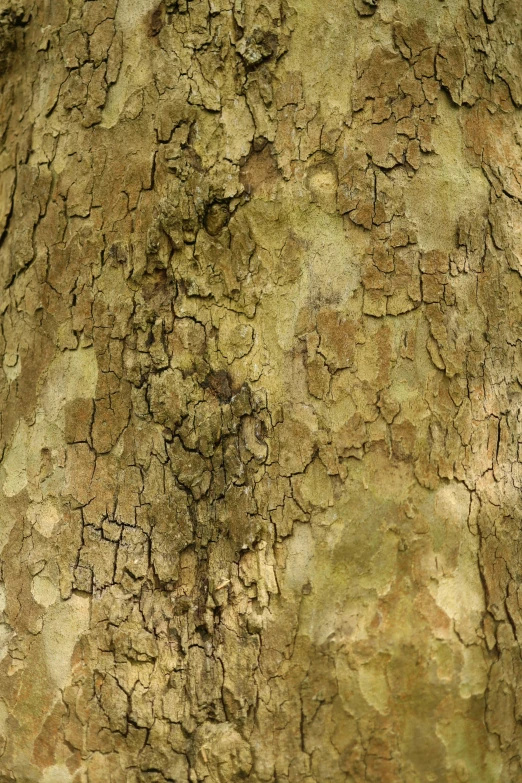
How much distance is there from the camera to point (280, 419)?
1490mm

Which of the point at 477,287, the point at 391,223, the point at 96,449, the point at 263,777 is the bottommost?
the point at 263,777

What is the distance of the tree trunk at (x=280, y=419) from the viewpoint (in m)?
1.42

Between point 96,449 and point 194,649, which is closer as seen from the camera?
point 194,649

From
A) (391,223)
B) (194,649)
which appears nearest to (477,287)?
(391,223)

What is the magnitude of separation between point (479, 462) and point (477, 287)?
370mm

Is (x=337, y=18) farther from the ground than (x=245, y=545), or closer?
farther from the ground

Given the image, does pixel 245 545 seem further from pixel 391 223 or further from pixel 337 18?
pixel 337 18

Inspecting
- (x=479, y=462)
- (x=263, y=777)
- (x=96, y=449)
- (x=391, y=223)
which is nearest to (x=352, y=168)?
(x=391, y=223)

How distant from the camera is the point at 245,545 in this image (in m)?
1.47

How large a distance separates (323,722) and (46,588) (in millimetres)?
647

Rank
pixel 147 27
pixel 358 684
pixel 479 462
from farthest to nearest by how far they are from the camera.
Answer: pixel 147 27 → pixel 479 462 → pixel 358 684

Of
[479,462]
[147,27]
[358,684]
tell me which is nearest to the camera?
[358,684]

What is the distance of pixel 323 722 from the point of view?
140cm

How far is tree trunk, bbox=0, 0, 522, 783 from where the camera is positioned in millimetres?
1420
